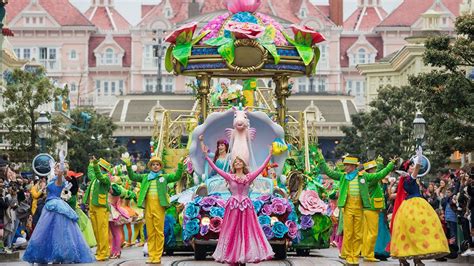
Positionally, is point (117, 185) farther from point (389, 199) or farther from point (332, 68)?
point (332, 68)

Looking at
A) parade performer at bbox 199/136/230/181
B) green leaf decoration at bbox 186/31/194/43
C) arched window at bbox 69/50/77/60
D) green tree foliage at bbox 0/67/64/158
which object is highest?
arched window at bbox 69/50/77/60

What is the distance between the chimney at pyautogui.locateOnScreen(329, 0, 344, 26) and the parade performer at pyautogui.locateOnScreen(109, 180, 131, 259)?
123 m

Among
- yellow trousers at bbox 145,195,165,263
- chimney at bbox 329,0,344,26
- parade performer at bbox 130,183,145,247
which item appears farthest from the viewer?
chimney at bbox 329,0,344,26

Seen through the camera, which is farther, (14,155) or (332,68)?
(332,68)

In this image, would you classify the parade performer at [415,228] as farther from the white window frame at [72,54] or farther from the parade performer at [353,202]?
the white window frame at [72,54]

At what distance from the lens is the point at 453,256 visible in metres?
28.5

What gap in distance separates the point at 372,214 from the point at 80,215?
568cm

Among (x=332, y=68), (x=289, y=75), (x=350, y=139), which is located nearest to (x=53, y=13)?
(x=332, y=68)

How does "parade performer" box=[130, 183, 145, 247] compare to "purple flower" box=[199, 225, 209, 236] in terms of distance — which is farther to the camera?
"parade performer" box=[130, 183, 145, 247]

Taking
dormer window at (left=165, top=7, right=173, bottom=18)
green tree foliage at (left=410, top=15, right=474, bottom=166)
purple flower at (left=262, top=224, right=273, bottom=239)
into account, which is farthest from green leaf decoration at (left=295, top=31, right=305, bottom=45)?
dormer window at (left=165, top=7, right=173, bottom=18)

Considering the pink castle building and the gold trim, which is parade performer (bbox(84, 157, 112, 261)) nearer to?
the gold trim

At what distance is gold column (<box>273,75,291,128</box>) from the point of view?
30109 millimetres

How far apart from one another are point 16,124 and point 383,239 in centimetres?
2883

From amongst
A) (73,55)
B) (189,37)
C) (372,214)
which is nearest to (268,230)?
(372,214)
